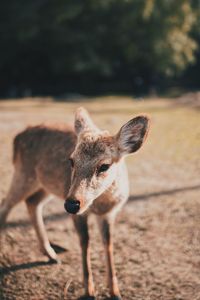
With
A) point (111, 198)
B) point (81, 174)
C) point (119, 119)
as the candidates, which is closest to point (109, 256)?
point (111, 198)

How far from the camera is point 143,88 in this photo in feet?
103

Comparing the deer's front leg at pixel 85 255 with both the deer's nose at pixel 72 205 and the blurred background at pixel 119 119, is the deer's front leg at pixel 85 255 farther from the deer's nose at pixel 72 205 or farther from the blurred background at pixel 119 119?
the deer's nose at pixel 72 205

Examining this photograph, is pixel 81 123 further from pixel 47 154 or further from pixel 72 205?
pixel 72 205

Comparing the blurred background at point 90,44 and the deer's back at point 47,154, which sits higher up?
the blurred background at point 90,44

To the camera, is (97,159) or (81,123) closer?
(97,159)

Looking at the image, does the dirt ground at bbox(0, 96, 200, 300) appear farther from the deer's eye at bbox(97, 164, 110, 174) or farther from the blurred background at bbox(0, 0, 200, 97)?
the blurred background at bbox(0, 0, 200, 97)

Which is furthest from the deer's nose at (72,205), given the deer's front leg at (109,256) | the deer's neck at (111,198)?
the deer's front leg at (109,256)

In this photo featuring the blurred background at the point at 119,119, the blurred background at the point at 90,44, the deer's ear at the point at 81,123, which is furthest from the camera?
the blurred background at the point at 90,44

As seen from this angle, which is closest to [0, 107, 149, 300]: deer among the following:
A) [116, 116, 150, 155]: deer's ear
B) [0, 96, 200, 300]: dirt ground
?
[116, 116, 150, 155]: deer's ear

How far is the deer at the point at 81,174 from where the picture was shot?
12.5 feet

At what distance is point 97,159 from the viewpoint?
3.88 metres

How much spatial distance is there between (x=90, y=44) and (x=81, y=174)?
83.8 ft

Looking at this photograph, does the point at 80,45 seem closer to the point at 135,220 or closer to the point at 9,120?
the point at 9,120

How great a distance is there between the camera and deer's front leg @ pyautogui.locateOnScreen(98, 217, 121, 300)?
4.25m
